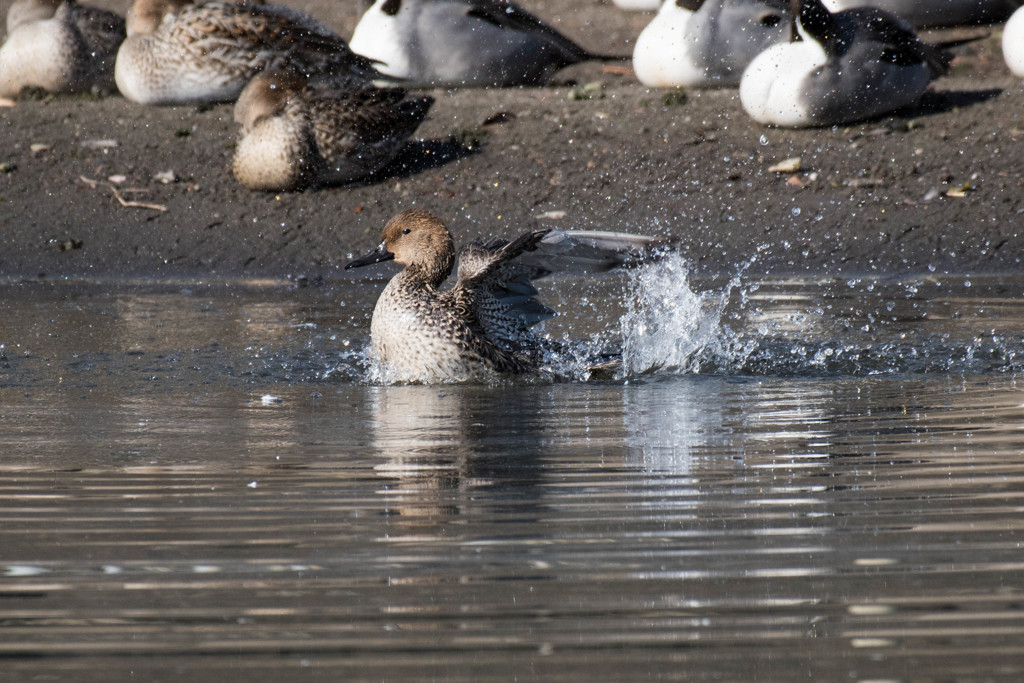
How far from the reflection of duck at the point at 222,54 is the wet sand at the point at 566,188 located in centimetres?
25

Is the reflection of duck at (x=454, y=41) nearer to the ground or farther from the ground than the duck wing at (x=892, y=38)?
farther from the ground

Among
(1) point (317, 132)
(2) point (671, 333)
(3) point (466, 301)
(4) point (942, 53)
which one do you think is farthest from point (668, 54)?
(3) point (466, 301)

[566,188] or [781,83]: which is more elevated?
[781,83]

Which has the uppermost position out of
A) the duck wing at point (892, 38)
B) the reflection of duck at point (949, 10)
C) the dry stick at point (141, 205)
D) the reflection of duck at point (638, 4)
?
the reflection of duck at point (638, 4)

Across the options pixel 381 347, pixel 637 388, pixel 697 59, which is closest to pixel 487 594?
pixel 637 388

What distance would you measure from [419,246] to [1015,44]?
22.2 ft

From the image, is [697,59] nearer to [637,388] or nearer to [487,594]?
[637,388]

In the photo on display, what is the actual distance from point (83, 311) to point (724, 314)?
3517mm

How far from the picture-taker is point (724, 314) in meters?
7.43

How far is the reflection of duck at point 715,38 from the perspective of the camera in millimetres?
11562

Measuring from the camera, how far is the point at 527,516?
3.27 metres

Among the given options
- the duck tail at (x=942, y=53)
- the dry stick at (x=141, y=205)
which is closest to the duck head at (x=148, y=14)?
the dry stick at (x=141, y=205)

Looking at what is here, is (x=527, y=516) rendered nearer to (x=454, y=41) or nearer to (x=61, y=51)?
(x=454, y=41)

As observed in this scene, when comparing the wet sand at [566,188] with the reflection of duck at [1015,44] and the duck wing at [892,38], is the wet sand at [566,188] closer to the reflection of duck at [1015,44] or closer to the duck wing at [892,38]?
the reflection of duck at [1015,44]
